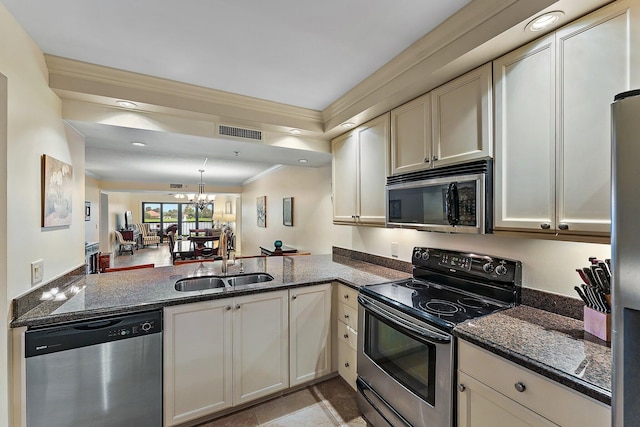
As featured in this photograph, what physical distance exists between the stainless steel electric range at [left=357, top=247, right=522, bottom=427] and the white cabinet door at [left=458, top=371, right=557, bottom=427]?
0.05m

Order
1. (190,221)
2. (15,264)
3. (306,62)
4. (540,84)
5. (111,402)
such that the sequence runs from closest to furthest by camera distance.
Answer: (540,84) < (15,264) < (111,402) < (306,62) < (190,221)

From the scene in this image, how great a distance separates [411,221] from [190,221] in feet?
46.5

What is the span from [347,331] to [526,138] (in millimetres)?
1794

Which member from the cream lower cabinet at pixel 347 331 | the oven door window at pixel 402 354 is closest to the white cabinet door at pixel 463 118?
the oven door window at pixel 402 354

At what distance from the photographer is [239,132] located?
8.32 feet

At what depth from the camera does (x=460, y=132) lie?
5.40ft

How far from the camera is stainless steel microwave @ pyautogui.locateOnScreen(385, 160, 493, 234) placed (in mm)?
1498

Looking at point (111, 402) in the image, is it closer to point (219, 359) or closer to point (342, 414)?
point (219, 359)

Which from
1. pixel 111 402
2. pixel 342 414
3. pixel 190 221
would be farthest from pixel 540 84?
pixel 190 221

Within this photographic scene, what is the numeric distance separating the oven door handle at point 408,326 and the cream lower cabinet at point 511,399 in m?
0.09

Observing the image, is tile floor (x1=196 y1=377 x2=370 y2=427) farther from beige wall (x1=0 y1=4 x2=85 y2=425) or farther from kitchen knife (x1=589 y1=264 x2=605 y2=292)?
kitchen knife (x1=589 y1=264 x2=605 y2=292)

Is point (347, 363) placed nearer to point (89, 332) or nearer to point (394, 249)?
point (394, 249)

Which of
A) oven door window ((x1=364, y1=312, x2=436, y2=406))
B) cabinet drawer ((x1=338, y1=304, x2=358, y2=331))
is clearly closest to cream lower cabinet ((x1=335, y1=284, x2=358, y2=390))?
cabinet drawer ((x1=338, y1=304, x2=358, y2=331))

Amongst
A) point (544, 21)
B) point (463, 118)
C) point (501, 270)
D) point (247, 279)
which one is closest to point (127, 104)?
point (247, 279)
